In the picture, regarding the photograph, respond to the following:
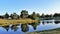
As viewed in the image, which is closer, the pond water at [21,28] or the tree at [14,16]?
the pond water at [21,28]

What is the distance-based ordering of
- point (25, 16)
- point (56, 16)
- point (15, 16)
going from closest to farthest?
point (15, 16) < point (25, 16) < point (56, 16)

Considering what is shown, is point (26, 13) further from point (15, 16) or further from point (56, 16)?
point (56, 16)

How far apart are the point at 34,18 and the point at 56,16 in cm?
6699

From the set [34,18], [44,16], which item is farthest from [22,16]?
[44,16]

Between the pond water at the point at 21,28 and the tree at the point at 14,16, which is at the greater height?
the tree at the point at 14,16

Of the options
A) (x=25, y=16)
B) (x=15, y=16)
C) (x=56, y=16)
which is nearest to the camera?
(x=15, y=16)

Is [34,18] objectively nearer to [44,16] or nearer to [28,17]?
[28,17]

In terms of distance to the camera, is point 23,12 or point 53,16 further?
point 53,16

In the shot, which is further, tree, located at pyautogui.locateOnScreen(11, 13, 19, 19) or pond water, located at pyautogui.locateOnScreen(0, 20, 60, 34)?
tree, located at pyautogui.locateOnScreen(11, 13, 19, 19)

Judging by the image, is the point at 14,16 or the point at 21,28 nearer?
the point at 21,28

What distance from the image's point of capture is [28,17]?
306 feet

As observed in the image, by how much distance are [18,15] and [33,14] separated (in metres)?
8.38

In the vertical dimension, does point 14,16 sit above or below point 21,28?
above

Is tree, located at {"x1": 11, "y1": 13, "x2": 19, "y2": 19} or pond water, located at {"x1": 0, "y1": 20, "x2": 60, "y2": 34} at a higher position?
tree, located at {"x1": 11, "y1": 13, "x2": 19, "y2": 19}
